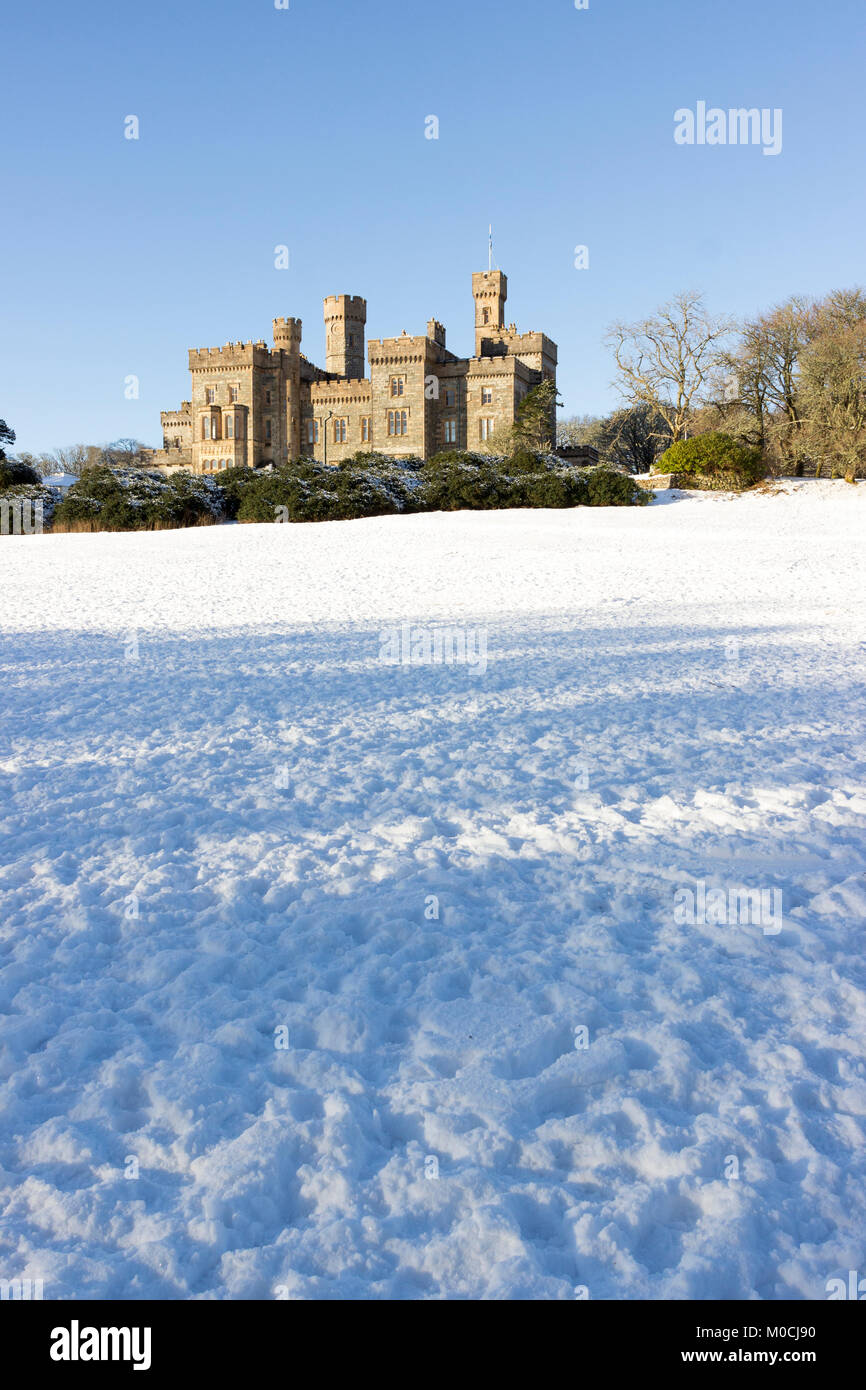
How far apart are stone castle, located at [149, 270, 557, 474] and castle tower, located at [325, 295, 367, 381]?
0.22ft

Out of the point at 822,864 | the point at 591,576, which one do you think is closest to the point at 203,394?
the point at 591,576

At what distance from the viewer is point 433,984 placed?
133 inches

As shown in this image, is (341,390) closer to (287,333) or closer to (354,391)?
(354,391)

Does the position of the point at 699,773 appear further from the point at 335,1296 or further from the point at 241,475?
the point at 241,475

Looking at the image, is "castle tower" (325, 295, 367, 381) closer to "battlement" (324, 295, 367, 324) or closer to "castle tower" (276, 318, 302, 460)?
"battlement" (324, 295, 367, 324)

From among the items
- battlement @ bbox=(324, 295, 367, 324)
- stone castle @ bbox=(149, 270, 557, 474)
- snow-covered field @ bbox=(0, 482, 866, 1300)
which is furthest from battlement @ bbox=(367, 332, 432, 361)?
snow-covered field @ bbox=(0, 482, 866, 1300)

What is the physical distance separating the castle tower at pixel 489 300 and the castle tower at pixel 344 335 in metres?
8.14

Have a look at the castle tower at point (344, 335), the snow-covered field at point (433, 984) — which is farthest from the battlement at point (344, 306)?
the snow-covered field at point (433, 984)

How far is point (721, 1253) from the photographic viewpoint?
225cm

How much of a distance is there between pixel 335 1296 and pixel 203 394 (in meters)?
58.2

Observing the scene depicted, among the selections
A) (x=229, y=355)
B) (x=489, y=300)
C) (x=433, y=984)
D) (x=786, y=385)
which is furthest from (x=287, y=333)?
(x=433, y=984)

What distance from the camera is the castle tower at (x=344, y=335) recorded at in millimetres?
55844

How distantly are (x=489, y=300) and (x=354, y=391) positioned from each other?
1038 cm

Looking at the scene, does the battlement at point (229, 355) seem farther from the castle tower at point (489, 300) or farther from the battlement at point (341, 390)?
the castle tower at point (489, 300)
